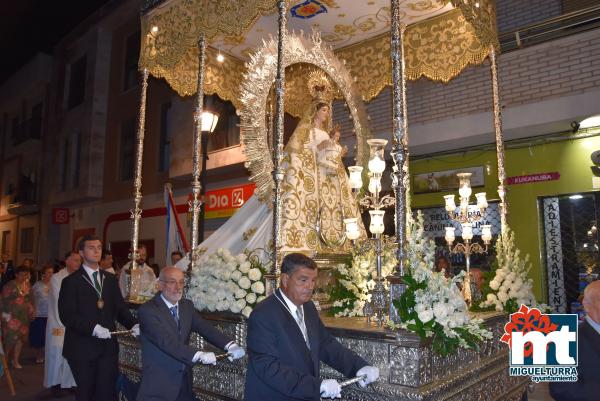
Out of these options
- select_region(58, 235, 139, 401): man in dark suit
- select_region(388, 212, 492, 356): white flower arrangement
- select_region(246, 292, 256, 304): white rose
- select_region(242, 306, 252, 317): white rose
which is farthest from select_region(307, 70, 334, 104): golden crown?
select_region(58, 235, 139, 401): man in dark suit

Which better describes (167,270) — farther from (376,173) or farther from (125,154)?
(125,154)

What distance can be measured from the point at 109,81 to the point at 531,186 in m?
15.1

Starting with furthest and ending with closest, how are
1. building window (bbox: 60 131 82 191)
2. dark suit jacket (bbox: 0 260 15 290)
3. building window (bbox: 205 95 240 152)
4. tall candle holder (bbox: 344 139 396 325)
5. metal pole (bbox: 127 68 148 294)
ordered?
building window (bbox: 60 131 82 191) < building window (bbox: 205 95 240 152) < dark suit jacket (bbox: 0 260 15 290) < metal pole (bbox: 127 68 148 294) < tall candle holder (bbox: 344 139 396 325)

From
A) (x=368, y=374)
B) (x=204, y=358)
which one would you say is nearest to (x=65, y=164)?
(x=204, y=358)

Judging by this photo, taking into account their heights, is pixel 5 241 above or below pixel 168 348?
above

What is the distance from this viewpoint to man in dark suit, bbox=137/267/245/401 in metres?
3.29

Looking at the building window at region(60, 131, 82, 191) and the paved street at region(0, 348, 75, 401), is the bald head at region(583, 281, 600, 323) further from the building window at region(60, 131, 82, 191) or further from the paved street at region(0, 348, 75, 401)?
the building window at region(60, 131, 82, 191)

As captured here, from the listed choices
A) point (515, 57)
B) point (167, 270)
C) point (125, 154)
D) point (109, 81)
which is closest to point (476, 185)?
point (515, 57)

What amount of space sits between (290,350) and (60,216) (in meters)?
17.6

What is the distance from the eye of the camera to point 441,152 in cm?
1026

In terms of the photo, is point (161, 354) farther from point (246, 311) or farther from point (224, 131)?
point (224, 131)

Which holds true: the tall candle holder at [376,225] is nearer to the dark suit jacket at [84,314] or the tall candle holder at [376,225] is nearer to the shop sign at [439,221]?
the dark suit jacket at [84,314]

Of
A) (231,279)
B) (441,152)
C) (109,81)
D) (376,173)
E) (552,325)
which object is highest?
(109,81)

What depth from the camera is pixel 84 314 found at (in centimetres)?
444
